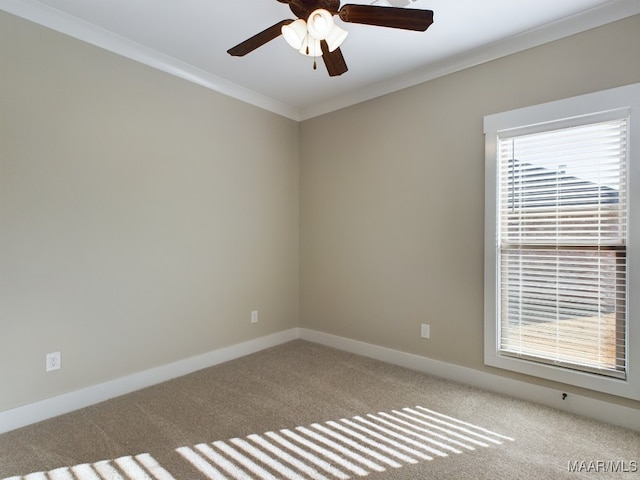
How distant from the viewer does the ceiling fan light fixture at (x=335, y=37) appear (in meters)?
1.63

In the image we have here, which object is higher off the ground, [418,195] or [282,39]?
[282,39]

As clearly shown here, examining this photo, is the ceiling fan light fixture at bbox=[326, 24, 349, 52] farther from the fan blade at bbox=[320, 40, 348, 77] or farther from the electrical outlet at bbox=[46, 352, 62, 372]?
the electrical outlet at bbox=[46, 352, 62, 372]

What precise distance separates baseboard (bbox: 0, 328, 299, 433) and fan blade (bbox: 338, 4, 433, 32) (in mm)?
2779

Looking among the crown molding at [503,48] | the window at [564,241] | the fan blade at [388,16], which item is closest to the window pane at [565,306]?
the window at [564,241]

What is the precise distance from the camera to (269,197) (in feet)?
11.9

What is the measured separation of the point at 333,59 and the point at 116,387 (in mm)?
2662

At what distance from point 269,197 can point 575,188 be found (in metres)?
2.63

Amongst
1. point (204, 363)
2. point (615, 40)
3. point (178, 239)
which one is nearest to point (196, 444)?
point (204, 363)

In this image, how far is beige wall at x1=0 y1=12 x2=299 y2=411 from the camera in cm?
206

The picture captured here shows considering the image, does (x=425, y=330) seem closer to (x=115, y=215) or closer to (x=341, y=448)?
(x=341, y=448)

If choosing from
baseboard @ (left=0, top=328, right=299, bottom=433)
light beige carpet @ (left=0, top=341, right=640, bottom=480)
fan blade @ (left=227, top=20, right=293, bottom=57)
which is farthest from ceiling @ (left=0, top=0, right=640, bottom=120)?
light beige carpet @ (left=0, top=341, right=640, bottom=480)

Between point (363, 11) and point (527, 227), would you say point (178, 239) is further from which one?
point (527, 227)

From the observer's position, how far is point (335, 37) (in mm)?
1654

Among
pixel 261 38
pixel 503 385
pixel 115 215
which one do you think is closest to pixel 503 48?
pixel 261 38
